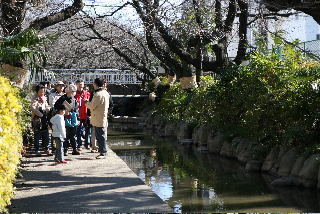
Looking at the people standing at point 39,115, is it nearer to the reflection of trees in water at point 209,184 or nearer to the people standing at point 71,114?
the people standing at point 71,114

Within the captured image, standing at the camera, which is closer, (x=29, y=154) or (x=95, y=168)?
(x=95, y=168)

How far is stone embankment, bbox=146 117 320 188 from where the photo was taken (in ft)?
34.6

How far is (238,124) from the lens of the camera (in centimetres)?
1598

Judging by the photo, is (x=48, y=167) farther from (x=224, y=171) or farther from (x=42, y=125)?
(x=224, y=171)

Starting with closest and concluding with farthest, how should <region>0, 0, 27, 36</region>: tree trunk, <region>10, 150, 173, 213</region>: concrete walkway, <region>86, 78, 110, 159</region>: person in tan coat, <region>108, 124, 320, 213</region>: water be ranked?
<region>10, 150, 173, 213</region>: concrete walkway < <region>108, 124, 320, 213</region>: water < <region>86, 78, 110, 159</region>: person in tan coat < <region>0, 0, 27, 36</region>: tree trunk

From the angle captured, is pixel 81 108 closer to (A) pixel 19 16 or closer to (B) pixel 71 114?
(B) pixel 71 114

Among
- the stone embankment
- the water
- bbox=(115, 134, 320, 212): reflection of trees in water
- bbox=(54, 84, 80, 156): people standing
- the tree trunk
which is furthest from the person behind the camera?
the tree trunk

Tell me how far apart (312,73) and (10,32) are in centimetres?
818

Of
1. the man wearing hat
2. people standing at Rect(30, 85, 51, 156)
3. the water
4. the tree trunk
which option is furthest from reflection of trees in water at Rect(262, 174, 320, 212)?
the tree trunk

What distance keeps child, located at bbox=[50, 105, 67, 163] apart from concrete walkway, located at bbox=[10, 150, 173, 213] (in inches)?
10.8

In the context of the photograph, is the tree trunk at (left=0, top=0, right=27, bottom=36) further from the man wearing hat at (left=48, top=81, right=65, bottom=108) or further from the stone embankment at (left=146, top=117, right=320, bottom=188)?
the stone embankment at (left=146, top=117, right=320, bottom=188)

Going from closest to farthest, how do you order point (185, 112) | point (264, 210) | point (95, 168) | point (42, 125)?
point (264, 210) → point (95, 168) → point (42, 125) → point (185, 112)

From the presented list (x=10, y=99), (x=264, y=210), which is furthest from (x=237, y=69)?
(x=10, y=99)

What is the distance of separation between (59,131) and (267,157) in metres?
4.58
